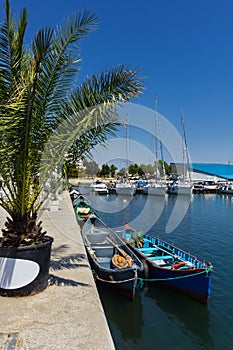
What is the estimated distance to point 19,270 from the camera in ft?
14.4

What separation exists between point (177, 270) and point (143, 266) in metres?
1.34

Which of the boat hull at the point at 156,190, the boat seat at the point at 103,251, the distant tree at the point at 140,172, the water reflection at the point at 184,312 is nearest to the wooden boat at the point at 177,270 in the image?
the water reflection at the point at 184,312

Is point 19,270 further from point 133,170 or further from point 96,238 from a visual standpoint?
point 133,170

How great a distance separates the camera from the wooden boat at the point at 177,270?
8789 mm

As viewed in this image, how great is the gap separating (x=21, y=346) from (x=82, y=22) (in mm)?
4329

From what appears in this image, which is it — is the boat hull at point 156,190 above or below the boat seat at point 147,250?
above

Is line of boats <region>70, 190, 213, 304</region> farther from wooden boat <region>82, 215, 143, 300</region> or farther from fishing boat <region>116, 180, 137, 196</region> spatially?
fishing boat <region>116, 180, 137, 196</region>

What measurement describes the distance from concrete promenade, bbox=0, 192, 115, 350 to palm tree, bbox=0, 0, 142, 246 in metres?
0.97

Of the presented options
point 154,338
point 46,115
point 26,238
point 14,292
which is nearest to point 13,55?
point 46,115

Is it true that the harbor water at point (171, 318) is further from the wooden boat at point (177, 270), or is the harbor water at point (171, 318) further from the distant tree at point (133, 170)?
the distant tree at point (133, 170)

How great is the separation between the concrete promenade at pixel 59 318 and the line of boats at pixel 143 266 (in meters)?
3.10

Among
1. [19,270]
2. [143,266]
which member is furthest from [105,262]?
[19,270]

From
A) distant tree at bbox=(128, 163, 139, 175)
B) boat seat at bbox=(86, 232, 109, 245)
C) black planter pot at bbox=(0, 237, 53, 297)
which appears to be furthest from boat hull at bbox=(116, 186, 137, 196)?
black planter pot at bbox=(0, 237, 53, 297)

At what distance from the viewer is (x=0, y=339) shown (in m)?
3.23
